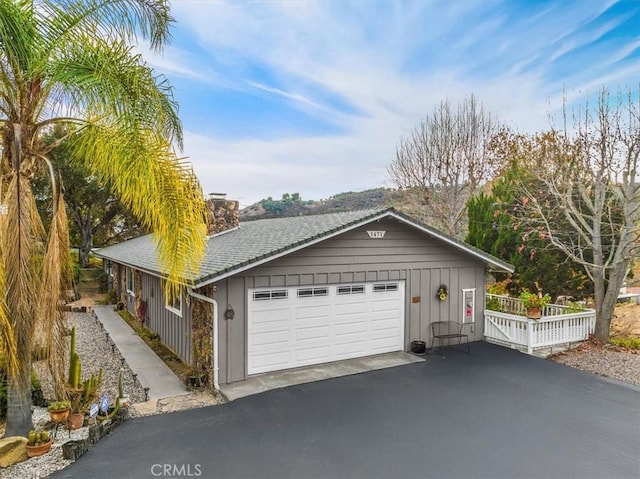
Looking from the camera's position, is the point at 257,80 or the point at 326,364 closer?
the point at 326,364

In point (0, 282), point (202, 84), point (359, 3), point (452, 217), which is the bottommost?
point (0, 282)

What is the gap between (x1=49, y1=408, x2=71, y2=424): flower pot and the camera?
5883mm

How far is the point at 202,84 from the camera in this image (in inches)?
579

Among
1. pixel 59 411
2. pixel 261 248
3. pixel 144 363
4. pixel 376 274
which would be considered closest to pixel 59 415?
pixel 59 411

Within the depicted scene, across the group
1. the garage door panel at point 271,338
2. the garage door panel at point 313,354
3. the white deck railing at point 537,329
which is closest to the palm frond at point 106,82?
the garage door panel at point 271,338

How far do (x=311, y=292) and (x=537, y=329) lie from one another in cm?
602

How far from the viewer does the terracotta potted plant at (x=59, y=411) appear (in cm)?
588

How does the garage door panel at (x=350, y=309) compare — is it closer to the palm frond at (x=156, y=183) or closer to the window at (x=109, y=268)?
the palm frond at (x=156, y=183)

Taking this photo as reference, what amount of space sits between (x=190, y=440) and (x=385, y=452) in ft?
8.96

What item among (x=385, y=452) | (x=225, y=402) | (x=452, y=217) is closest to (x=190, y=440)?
(x=225, y=402)

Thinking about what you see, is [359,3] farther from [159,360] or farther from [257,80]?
[159,360]

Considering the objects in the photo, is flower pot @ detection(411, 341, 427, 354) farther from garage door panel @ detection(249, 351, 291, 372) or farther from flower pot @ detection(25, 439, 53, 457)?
flower pot @ detection(25, 439, 53, 457)

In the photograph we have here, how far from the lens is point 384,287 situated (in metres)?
9.88

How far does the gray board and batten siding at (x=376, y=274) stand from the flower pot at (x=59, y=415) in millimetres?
2562
